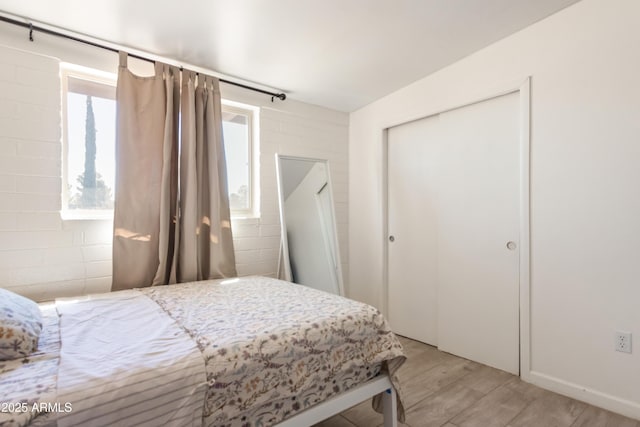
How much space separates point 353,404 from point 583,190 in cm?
178

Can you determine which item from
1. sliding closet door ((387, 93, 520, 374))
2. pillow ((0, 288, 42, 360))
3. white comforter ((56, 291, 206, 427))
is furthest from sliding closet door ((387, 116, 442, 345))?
pillow ((0, 288, 42, 360))

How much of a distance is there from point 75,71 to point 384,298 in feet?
10.2

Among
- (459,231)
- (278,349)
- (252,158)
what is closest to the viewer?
(278,349)

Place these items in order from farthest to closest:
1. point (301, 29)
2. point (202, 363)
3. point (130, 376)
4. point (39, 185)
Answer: point (301, 29) → point (39, 185) → point (202, 363) → point (130, 376)

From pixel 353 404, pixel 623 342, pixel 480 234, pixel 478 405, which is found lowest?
pixel 478 405

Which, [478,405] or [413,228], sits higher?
[413,228]

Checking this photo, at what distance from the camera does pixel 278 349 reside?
1.28 metres

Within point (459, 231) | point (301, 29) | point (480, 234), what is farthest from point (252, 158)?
point (480, 234)

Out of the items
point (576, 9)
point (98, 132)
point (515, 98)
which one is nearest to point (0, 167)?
point (98, 132)

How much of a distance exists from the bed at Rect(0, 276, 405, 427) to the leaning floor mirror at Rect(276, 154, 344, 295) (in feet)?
3.29

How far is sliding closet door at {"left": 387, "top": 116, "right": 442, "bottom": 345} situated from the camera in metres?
2.85

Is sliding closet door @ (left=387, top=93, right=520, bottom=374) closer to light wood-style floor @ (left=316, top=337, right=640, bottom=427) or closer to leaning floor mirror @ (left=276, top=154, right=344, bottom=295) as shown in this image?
light wood-style floor @ (left=316, top=337, right=640, bottom=427)

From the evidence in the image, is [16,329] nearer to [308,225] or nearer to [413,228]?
[308,225]

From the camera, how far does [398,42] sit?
89.4 inches
